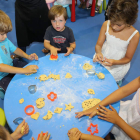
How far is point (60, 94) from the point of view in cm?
113

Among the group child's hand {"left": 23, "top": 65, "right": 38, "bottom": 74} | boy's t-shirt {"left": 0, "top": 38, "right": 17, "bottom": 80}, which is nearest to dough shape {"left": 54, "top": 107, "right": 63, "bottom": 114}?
child's hand {"left": 23, "top": 65, "right": 38, "bottom": 74}

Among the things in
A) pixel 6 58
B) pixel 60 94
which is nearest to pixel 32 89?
pixel 60 94

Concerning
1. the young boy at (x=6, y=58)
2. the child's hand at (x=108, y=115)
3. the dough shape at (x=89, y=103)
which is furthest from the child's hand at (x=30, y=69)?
the child's hand at (x=108, y=115)

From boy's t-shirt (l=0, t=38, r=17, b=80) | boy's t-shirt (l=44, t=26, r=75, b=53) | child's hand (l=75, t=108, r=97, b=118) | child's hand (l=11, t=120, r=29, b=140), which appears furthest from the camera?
boy's t-shirt (l=44, t=26, r=75, b=53)

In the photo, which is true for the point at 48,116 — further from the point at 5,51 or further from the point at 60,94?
the point at 5,51

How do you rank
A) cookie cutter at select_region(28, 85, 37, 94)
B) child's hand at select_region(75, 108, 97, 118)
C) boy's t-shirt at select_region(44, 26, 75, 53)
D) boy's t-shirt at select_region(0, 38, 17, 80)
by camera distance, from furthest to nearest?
boy's t-shirt at select_region(44, 26, 75, 53), boy's t-shirt at select_region(0, 38, 17, 80), cookie cutter at select_region(28, 85, 37, 94), child's hand at select_region(75, 108, 97, 118)

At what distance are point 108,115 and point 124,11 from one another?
36.3 inches

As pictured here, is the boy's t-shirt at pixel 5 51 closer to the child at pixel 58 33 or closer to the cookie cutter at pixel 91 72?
the child at pixel 58 33

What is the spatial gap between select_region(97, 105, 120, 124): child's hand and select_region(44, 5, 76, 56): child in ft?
2.62

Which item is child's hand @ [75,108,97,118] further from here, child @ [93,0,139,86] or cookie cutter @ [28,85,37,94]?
child @ [93,0,139,86]

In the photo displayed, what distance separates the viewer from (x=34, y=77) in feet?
4.13

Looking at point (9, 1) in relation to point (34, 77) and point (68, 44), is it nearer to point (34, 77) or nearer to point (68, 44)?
point (68, 44)

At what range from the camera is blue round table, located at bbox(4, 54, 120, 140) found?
0.95m

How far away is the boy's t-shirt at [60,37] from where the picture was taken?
1.73 meters
